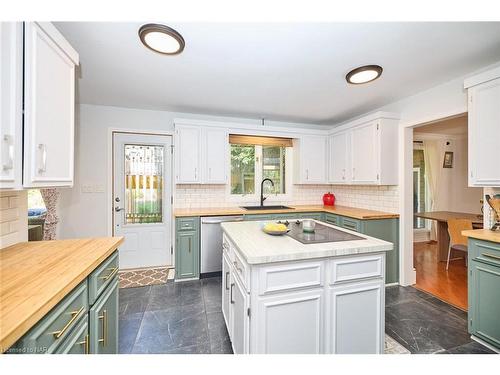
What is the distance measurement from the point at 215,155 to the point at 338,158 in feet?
6.87

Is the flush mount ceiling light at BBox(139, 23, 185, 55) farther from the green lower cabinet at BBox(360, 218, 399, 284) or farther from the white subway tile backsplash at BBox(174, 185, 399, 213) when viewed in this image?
the green lower cabinet at BBox(360, 218, 399, 284)

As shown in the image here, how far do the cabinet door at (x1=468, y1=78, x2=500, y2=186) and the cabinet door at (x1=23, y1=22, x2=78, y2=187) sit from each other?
10.6 ft

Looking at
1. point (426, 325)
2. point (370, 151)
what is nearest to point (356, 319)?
point (426, 325)

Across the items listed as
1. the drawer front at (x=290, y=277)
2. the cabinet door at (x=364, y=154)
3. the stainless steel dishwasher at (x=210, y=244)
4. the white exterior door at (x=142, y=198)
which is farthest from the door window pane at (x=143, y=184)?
the cabinet door at (x=364, y=154)

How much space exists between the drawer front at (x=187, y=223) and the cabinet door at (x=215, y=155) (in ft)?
2.17

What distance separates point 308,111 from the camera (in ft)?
11.2

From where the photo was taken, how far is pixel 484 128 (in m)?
1.86

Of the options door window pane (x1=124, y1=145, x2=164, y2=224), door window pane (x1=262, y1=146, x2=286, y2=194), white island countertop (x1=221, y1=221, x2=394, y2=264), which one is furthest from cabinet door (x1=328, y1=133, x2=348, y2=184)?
door window pane (x1=124, y1=145, x2=164, y2=224)

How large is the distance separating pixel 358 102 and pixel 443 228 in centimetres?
269

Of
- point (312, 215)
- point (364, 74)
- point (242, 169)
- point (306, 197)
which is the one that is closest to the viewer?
point (364, 74)

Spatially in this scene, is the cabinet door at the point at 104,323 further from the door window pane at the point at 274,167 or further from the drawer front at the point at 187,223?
the door window pane at the point at 274,167

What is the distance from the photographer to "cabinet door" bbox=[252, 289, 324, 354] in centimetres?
119

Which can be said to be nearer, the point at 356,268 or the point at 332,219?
the point at 356,268

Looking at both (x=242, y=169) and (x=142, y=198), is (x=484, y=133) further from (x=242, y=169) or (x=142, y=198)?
(x=142, y=198)
